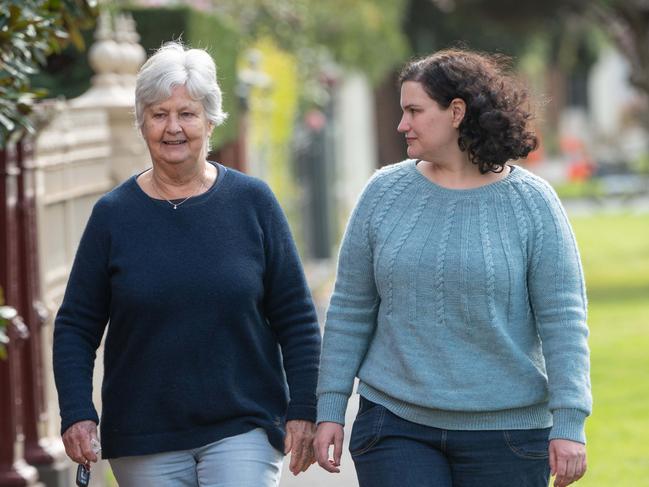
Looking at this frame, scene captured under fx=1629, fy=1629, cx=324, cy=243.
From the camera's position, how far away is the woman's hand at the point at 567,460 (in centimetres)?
414

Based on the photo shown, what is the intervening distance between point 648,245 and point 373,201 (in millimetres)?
23609

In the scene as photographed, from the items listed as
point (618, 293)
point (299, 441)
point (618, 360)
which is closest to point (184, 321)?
Answer: point (299, 441)

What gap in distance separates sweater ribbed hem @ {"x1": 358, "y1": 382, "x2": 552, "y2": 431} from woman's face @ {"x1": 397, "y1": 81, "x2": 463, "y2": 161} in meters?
0.68

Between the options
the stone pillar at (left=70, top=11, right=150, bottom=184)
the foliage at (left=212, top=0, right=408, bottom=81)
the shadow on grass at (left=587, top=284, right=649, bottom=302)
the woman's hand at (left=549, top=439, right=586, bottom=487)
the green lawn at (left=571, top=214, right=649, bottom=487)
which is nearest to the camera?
the woman's hand at (left=549, top=439, right=586, bottom=487)

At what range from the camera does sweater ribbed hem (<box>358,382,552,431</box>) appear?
4.24 m

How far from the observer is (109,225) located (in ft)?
14.3

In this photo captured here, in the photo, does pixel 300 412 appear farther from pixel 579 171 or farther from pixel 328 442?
pixel 579 171

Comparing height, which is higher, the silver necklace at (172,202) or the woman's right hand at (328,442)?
the silver necklace at (172,202)

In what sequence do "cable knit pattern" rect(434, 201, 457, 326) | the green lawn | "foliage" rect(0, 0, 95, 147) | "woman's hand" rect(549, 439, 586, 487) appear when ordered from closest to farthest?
"woman's hand" rect(549, 439, 586, 487) < "cable knit pattern" rect(434, 201, 457, 326) < "foliage" rect(0, 0, 95, 147) < the green lawn

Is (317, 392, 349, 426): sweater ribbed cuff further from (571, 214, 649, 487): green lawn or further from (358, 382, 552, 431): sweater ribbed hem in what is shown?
(571, 214, 649, 487): green lawn

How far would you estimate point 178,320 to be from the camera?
4270mm

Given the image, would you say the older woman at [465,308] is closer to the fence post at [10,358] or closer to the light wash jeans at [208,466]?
the light wash jeans at [208,466]

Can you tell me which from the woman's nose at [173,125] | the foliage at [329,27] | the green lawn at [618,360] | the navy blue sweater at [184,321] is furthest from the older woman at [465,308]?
the foliage at [329,27]

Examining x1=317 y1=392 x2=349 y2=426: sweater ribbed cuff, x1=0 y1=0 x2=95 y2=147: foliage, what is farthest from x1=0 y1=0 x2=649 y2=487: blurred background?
x1=317 y1=392 x2=349 y2=426: sweater ribbed cuff
